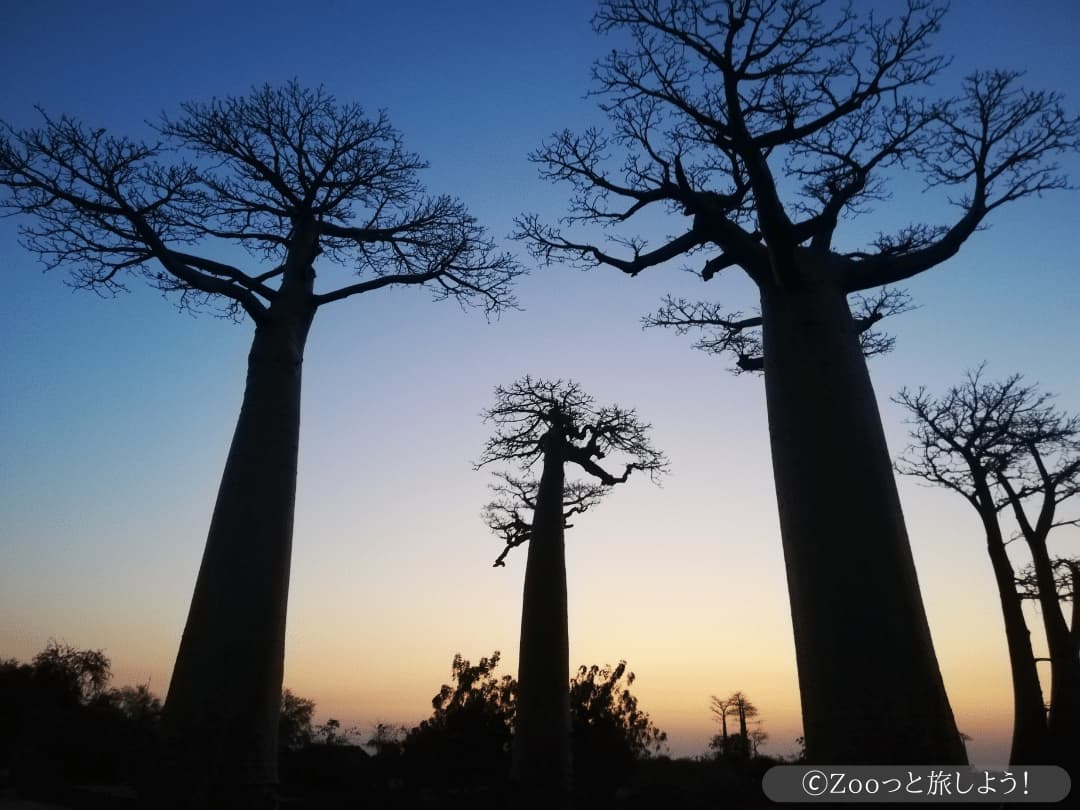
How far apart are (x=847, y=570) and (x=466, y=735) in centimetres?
1296

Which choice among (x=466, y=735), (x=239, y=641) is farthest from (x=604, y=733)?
(x=239, y=641)

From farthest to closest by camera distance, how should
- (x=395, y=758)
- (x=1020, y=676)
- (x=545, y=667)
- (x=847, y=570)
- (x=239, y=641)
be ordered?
(x=395, y=758) < (x=1020, y=676) < (x=545, y=667) < (x=239, y=641) < (x=847, y=570)

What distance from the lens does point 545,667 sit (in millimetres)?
8188

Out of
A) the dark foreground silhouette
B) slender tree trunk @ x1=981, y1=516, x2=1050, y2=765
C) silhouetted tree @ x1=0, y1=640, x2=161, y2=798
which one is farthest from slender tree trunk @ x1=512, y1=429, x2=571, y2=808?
slender tree trunk @ x1=981, y1=516, x2=1050, y2=765

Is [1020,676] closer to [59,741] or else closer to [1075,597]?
[1075,597]

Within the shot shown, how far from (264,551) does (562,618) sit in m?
5.18

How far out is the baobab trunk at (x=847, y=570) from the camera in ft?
7.64

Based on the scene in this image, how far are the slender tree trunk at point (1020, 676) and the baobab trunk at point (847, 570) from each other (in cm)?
756

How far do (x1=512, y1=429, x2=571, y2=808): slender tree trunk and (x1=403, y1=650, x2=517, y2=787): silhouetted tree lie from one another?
384 cm

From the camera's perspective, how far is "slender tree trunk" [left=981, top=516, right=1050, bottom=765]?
846 cm

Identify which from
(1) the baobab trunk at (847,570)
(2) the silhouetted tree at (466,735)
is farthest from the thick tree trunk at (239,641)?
(2) the silhouetted tree at (466,735)

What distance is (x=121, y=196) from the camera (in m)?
5.15

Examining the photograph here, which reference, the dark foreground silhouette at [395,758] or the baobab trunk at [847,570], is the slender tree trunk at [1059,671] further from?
the baobab trunk at [847,570]

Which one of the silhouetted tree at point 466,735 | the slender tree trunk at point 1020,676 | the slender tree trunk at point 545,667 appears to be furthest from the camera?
Answer: the silhouetted tree at point 466,735
